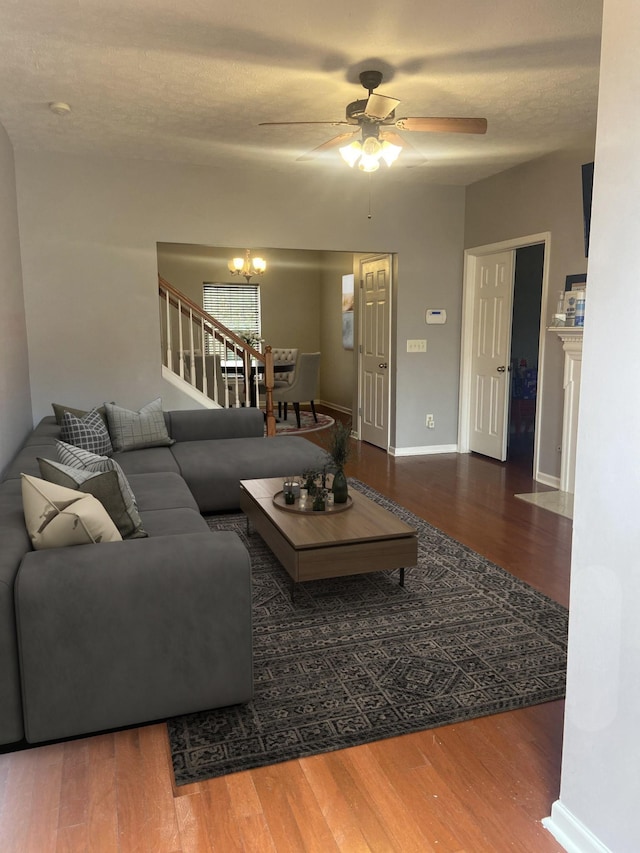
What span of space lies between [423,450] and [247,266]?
4.61 meters

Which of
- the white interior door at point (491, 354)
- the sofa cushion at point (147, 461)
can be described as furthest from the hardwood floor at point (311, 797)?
the white interior door at point (491, 354)

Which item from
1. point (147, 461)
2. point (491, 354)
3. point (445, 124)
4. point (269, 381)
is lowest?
point (147, 461)

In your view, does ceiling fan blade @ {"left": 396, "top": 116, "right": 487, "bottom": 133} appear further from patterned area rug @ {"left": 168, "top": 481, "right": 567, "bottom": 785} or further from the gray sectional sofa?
the gray sectional sofa

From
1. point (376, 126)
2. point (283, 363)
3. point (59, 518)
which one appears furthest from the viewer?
point (283, 363)

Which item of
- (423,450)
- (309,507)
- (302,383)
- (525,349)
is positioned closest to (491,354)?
(525,349)

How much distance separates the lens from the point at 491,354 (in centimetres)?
626

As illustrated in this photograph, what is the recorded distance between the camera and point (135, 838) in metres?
1.64

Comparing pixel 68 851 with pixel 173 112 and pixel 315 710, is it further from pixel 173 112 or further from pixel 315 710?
pixel 173 112

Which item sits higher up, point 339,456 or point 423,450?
point 339,456

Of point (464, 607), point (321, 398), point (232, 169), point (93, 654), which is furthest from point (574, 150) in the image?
point (321, 398)

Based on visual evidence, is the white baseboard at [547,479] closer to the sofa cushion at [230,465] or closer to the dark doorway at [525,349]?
the dark doorway at [525,349]

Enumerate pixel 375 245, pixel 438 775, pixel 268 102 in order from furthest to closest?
pixel 375 245, pixel 268 102, pixel 438 775

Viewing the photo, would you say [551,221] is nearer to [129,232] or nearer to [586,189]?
[586,189]

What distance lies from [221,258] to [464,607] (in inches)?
332
